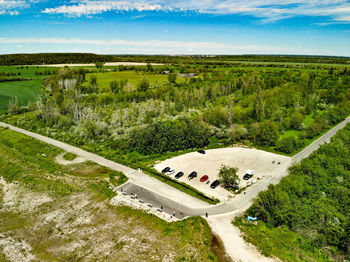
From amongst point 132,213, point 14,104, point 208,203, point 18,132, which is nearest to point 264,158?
point 208,203

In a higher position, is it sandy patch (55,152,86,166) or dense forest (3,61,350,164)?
dense forest (3,61,350,164)

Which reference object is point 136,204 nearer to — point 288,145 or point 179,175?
point 179,175

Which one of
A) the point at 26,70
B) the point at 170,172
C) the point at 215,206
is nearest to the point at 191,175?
the point at 170,172

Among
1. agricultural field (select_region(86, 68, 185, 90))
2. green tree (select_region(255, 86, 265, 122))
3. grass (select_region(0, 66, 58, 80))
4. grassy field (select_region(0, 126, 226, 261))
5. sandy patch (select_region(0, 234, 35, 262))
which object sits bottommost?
sandy patch (select_region(0, 234, 35, 262))

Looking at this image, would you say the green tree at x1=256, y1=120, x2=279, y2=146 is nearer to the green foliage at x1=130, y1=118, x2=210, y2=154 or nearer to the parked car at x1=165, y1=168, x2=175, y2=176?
the green foliage at x1=130, y1=118, x2=210, y2=154

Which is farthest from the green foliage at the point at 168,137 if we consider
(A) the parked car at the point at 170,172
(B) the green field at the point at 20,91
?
(B) the green field at the point at 20,91

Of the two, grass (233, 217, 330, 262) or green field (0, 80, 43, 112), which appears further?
green field (0, 80, 43, 112)

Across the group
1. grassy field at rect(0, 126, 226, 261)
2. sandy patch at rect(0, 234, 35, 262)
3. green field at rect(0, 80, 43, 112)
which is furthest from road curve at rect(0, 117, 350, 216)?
green field at rect(0, 80, 43, 112)
